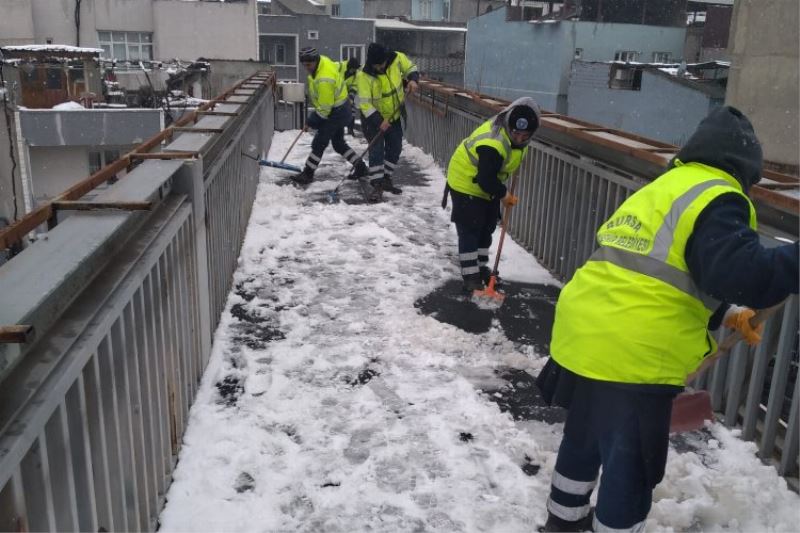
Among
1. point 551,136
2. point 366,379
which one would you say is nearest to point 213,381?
point 366,379

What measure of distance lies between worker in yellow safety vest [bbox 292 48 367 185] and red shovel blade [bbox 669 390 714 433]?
282 inches

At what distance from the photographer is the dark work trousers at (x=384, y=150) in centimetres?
925

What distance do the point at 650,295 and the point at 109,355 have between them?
177 centimetres

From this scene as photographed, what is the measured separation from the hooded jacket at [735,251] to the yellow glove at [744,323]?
1.75ft

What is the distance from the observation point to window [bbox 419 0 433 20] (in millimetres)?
53156

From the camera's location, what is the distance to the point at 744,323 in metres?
2.75

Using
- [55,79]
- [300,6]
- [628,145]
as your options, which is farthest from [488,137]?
[300,6]

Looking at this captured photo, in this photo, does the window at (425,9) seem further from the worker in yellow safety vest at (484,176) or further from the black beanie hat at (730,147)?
the black beanie hat at (730,147)

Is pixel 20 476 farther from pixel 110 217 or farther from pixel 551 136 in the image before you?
pixel 551 136

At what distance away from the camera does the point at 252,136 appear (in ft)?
27.6

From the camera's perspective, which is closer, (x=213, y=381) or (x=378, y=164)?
(x=213, y=381)

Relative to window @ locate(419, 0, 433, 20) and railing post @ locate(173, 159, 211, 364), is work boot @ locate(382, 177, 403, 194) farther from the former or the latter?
window @ locate(419, 0, 433, 20)

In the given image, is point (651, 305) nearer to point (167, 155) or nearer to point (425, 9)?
point (167, 155)

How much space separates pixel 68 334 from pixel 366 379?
7.92 feet
